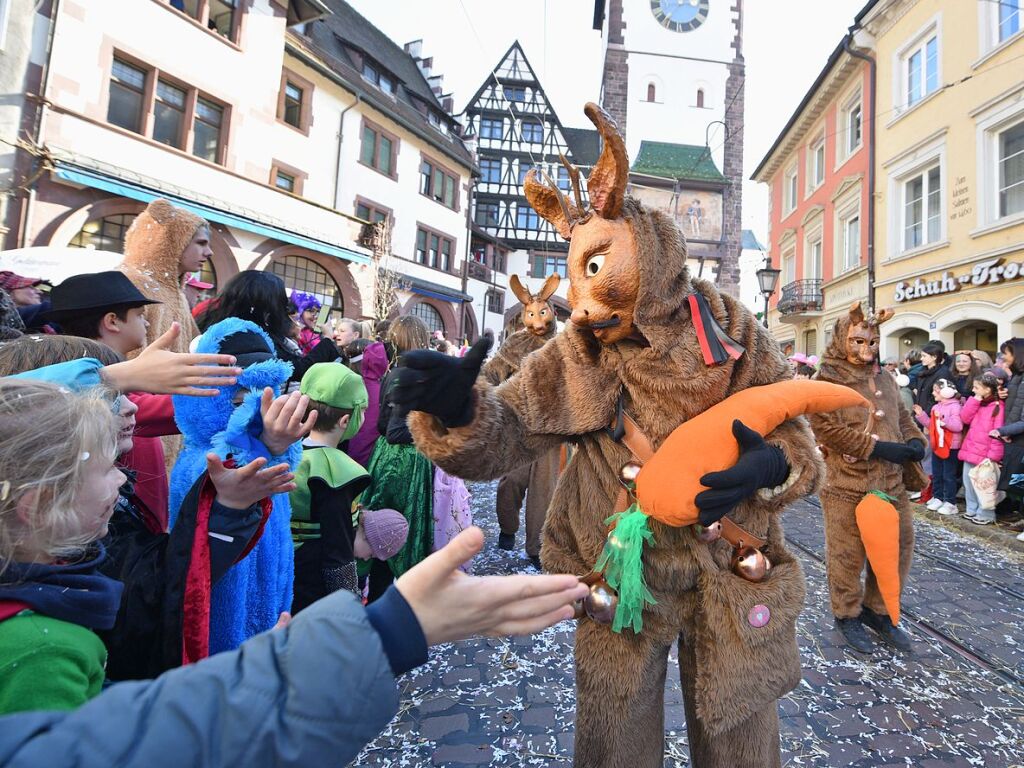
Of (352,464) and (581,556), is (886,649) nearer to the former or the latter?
(581,556)

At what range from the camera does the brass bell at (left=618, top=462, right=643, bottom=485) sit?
163 centimetres

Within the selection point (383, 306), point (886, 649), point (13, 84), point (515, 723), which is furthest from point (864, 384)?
point (383, 306)

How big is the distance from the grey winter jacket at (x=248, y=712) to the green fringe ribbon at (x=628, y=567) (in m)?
0.97

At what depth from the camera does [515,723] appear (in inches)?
101

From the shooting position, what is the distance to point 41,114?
9219mm

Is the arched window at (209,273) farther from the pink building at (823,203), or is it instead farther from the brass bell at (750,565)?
the pink building at (823,203)

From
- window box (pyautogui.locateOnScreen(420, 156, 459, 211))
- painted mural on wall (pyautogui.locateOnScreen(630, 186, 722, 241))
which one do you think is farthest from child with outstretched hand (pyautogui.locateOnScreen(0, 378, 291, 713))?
painted mural on wall (pyautogui.locateOnScreen(630, 186, 722, 241))

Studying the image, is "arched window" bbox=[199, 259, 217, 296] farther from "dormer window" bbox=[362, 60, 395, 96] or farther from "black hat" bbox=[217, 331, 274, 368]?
"black hat" bbox=[217, 331, 274, 368]

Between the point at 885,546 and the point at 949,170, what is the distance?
12.6 metres

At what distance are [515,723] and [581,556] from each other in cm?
135

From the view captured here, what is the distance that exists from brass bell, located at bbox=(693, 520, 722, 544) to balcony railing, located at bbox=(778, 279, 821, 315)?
19.1 meters

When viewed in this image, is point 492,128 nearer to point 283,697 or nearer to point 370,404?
point 370,404

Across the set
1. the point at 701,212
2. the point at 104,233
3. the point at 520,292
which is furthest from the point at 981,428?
the point at 701,212

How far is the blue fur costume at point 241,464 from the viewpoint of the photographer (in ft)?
5.50
